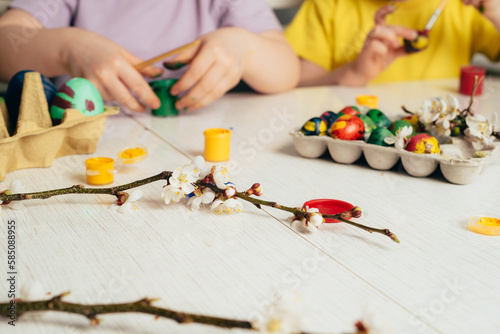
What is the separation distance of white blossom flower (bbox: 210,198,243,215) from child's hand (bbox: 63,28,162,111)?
411 mm

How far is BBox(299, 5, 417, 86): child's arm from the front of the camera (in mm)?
1183

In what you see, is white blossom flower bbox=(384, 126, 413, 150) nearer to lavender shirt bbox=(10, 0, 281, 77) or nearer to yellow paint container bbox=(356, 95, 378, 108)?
yellow paint container bbox=(356, 95, 378, 108)

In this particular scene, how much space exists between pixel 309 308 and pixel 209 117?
2.02 ft

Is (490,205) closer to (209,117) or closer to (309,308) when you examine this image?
(309,308)

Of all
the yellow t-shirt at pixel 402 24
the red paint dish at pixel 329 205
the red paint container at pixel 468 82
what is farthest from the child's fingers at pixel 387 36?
the red paint dish at pixel 329 205

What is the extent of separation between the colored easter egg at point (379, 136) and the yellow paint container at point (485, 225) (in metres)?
0.17

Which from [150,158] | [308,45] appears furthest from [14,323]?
[308,45]

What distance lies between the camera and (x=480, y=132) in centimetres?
70

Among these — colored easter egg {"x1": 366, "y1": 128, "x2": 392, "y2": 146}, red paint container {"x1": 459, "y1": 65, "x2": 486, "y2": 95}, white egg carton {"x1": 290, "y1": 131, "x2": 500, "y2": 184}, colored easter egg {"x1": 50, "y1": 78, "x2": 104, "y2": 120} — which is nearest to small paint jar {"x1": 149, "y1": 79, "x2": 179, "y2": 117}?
colored easter egg {"x1": 50, "y1": 78, "x2": 104, "y2": 120}

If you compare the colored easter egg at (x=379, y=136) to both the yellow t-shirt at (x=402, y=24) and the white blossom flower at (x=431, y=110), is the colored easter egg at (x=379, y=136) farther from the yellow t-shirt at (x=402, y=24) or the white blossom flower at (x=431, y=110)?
the yellow t-shirt at (x=402, y=24)

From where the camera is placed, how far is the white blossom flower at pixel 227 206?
0.55 metres

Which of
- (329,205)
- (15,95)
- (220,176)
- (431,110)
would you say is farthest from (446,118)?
(15,95)

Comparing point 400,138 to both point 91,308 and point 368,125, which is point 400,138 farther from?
point 91,308

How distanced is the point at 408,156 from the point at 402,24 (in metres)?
0.87
